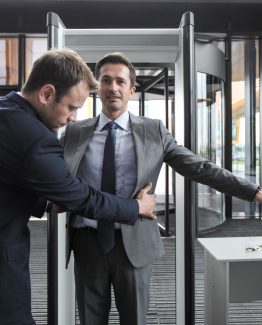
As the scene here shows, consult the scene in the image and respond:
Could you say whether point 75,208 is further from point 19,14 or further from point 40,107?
point 19,14

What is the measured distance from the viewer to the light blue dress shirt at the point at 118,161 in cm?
162

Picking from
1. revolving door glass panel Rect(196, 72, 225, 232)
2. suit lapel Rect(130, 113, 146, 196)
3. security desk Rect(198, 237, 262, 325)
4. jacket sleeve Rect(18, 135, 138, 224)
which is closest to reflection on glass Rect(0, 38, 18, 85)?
revolving door glass panel Rect(196, 72, 225, 232)

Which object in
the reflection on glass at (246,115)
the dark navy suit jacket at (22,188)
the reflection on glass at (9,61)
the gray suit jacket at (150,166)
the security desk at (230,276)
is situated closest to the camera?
the dark navy suit jacket at (22,188)

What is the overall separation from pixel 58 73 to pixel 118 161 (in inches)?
20.3

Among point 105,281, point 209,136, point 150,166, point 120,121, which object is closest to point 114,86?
point 120,121

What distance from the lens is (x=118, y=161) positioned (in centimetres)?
163

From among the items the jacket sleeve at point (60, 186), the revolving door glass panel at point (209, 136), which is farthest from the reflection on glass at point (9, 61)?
the jacket sleeve at point (60, 186)

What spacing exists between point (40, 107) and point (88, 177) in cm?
47

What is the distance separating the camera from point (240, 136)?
7695mm

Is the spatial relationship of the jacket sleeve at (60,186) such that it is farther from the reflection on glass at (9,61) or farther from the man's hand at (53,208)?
the reflection on glass at (9,61)

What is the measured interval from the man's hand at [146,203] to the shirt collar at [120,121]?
32 cm

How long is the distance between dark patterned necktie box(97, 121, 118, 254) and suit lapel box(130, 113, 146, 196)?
96 millimetres

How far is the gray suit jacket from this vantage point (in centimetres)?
159

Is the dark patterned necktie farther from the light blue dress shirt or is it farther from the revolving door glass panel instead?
the revolving door glass panel
